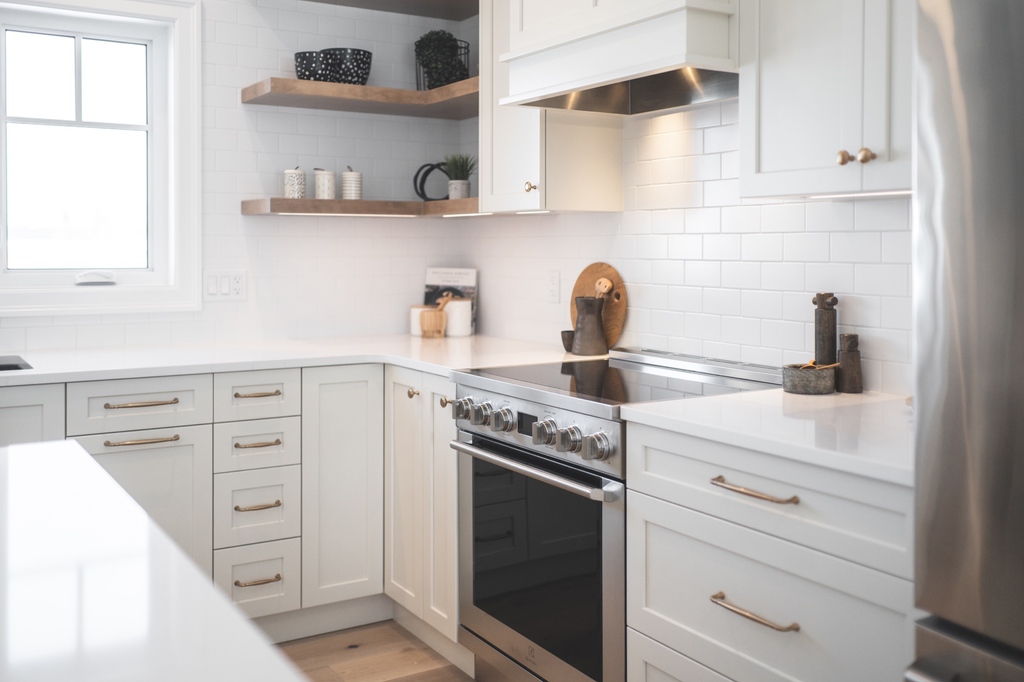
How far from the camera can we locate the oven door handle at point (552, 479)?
91.0 inches

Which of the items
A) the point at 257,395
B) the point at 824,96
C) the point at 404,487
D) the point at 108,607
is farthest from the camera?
the point at 404,487

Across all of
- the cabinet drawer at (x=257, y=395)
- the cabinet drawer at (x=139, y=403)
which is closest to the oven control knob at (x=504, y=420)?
the cabinet drawer at (x=257, y=395)

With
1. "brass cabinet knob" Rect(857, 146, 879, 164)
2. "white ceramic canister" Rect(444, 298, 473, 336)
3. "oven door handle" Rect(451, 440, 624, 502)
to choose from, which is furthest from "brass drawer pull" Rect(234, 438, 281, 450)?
"brass cabinet knob" Rect(857, 146, 879, 164)

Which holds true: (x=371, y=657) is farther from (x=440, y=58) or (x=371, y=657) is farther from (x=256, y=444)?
(x=440, y=58)

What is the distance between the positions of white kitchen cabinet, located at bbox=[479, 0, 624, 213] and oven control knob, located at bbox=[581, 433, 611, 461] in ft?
3.48

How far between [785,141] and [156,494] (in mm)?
2189

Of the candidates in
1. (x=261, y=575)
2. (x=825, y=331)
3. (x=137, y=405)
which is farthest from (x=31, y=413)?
(x=825, y=331)

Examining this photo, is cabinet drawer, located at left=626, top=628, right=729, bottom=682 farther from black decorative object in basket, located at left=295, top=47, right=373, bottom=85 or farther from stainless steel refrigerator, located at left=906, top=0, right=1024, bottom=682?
black decorative object in basket, located at left=295, top=47, right=373, bottom=85

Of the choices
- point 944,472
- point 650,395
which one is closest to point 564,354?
point 650,395

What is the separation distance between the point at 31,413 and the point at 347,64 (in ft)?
5.79

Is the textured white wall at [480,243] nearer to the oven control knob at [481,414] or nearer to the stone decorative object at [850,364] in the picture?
the stone decorative object at [850,364]

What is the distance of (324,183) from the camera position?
3865 millimetres

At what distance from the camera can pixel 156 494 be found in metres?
3.11

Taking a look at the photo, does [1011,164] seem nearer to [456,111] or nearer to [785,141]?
[785,141]
